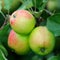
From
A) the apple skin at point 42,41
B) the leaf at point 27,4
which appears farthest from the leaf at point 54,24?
→ the leaf at point 27,4

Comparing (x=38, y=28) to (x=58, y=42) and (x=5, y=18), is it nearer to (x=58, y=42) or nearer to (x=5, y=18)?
(x=58, y=42)

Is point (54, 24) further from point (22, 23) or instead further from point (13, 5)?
point (13, 5)

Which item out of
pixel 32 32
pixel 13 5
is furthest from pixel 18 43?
pixel 13 5

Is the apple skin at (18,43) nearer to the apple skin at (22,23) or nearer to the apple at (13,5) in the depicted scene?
the apple skin at (22,23)

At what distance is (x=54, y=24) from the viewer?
2.84 feet

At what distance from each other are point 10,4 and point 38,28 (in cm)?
A: 19

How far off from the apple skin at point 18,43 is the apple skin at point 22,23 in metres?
0.04

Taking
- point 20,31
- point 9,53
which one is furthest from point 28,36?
point 9,53

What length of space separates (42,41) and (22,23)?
90mm

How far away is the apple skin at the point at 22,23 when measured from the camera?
87 cm

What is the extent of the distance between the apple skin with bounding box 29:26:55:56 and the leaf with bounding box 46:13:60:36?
0.7 inches

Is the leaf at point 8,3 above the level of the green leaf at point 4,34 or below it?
above

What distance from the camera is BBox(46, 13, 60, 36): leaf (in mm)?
860

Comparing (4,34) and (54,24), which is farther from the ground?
(54,24)
